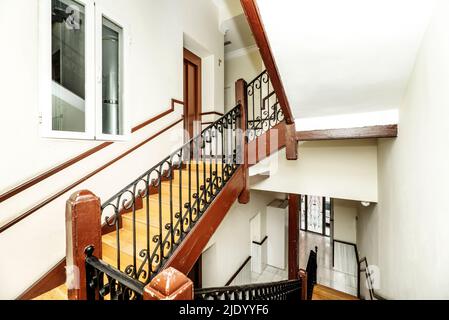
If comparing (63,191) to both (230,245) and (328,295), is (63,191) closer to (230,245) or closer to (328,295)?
(230,245)

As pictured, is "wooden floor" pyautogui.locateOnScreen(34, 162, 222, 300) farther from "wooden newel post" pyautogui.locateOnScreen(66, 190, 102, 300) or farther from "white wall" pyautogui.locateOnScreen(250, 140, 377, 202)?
"white wall" pyautogui.locateOnScreen(250, 140, 377, 202)

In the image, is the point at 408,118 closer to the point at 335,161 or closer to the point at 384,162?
the point at 384,162

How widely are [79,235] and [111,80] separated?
6.56 feet

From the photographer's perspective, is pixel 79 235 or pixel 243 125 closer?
pixel 79 235

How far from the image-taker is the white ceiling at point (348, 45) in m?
1.31

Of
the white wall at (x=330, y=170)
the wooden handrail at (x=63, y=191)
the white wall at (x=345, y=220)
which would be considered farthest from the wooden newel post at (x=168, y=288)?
the white wall at (x=345, y=220)

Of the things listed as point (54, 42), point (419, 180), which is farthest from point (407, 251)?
point (54, 42)

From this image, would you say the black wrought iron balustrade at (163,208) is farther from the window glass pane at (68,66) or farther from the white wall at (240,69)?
the white wall at (240,69)

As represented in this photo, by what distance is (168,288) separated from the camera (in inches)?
29.8

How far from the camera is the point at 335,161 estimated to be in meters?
3.20

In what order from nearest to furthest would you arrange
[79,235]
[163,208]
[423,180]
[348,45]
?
[79,235] < [423,180] < [348,45] < [163,208]

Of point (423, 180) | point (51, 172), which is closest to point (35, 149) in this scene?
point (51, 172)

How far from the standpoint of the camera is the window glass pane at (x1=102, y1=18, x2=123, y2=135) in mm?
2412
